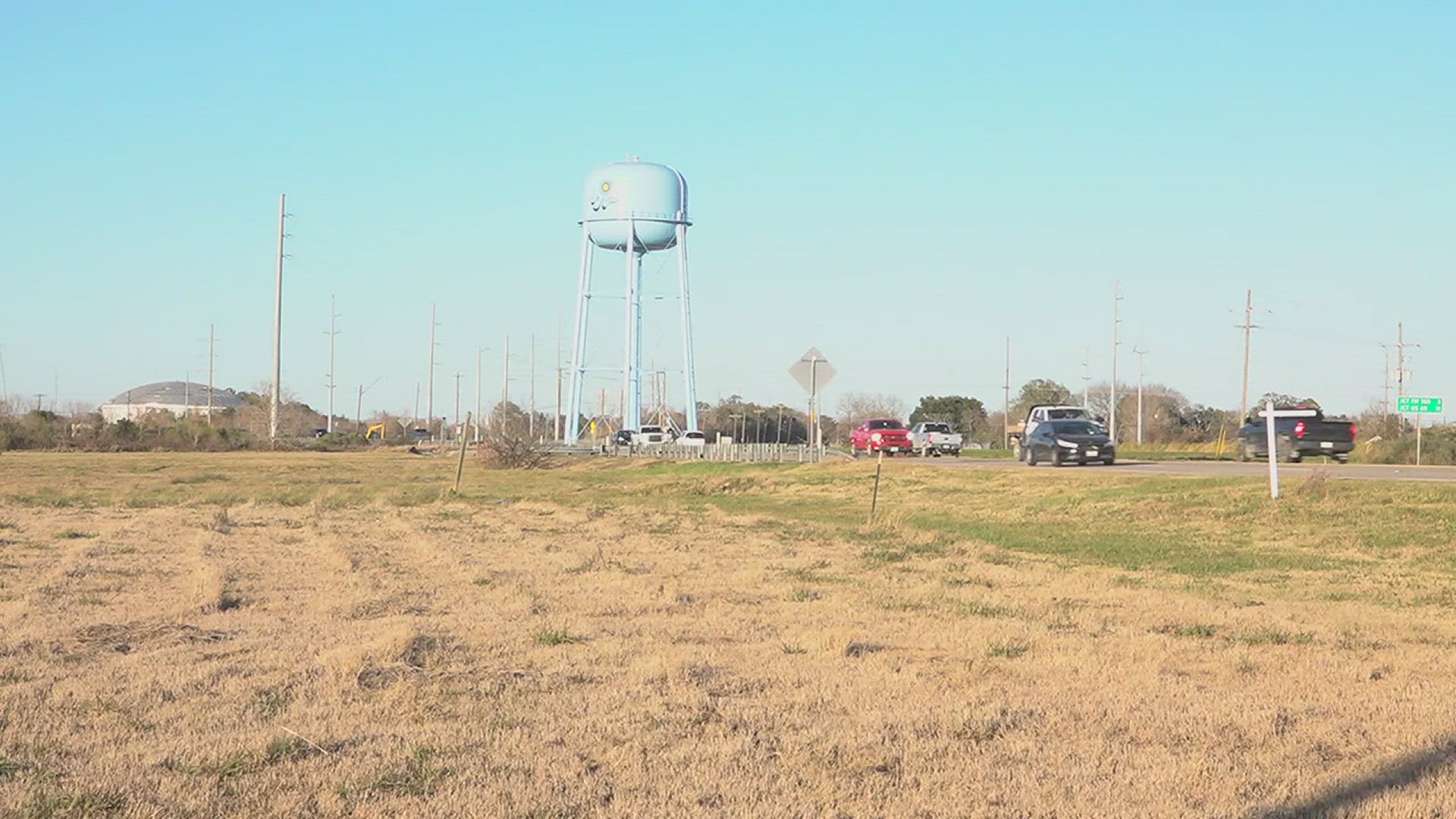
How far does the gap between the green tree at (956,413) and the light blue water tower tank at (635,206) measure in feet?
126

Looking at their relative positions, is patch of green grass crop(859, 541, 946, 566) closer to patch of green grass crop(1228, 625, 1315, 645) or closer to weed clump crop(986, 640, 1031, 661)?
patch of green grass crop(1228, 625, 1315, 645)

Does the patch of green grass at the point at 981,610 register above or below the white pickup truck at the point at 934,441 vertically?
below

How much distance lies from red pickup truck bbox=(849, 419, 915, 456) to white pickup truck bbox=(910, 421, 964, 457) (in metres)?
0.43

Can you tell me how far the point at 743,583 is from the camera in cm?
1681

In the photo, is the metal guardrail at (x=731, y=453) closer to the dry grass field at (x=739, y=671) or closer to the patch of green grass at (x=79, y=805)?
the dry grass field at (x=739, y=671)

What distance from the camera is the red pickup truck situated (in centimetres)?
5997

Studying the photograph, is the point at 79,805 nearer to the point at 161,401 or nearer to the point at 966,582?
the point at 966,582

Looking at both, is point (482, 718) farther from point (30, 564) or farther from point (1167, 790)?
point (30, 564)

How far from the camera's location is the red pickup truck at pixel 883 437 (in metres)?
60.0

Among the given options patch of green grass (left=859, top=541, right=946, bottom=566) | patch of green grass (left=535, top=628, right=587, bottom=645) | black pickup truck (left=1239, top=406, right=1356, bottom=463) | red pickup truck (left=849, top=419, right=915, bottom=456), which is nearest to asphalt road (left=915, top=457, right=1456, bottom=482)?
black pickup truck (left=1239, top=406, right=1356, bottom=463)

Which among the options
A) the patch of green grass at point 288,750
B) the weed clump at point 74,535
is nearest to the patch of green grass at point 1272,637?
the patch of green grass at point 288,750

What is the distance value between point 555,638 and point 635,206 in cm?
6994

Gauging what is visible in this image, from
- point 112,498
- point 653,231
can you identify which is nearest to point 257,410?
point 653,231

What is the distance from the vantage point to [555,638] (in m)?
11.8
